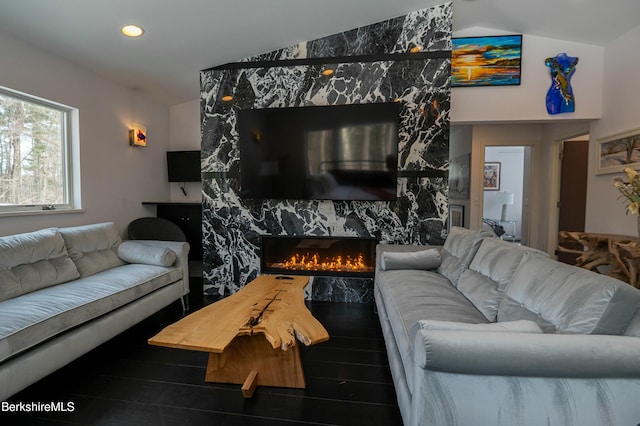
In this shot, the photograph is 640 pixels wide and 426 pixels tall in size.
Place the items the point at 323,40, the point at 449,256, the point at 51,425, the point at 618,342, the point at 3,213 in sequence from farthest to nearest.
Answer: the point at 323,40 → the point at 449,256 → the point at 3,213 → the point at 51,425 → the point at 618,342

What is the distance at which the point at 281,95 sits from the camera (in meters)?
3.55

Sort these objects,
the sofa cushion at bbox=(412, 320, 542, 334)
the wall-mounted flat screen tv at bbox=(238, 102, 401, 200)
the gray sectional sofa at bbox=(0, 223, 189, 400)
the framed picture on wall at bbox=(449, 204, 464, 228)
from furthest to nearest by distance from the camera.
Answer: the framed picture on wall at bbox=(449, 204, 464, 228) < the wall-mounted flat screen tv at bbox=(238, 102, 401, 200) < the gray sectional sofa at bbox=(0, 223, 189, 400) < the sofa cushion at bbox=(412, 320, 542, 334)

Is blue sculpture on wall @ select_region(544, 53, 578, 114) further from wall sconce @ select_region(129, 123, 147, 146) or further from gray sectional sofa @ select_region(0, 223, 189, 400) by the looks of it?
wall sconce @ select_region(129, 123, 147, 146)

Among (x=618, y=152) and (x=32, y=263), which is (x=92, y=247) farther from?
(x=618, y=152)

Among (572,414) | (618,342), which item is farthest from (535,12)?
(572,414)

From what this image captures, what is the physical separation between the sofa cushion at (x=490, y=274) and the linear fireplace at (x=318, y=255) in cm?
133

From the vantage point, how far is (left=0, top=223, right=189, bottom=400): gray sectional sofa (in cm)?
170

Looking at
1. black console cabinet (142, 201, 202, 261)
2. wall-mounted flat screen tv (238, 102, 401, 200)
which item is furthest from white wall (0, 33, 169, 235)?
wall-mounted flat screen tv (238, 102, 401, 200)

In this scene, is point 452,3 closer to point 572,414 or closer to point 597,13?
point 597,13

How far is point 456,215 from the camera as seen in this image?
239 inches

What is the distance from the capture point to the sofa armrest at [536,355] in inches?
42.5

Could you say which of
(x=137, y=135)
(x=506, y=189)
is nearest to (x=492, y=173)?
(x=506, y=189)

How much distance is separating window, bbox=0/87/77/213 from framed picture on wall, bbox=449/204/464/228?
5634 millimetres

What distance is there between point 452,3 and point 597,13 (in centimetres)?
136
